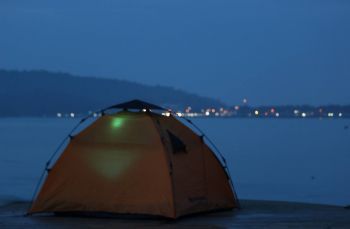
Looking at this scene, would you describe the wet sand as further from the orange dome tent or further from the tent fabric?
the tent fabric

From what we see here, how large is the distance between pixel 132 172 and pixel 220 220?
1.48 m

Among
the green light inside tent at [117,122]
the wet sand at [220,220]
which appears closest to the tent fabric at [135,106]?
the green light inside tent at [117,122]

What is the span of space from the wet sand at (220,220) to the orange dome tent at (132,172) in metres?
0.21

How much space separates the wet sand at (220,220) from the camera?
1159cm

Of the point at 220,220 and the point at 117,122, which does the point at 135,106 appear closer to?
the point at 117,122

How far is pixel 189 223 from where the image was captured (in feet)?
38.9

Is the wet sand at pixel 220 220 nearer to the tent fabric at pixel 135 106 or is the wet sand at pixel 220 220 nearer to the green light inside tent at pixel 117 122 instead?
the green light inside tent at pixel 117 122

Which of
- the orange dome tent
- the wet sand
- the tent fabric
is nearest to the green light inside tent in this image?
the orange dome tent

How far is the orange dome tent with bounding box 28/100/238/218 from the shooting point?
12.3m

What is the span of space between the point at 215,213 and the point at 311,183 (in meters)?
25.6

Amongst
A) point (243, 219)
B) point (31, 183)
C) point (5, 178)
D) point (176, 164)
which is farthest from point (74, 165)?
point (5, 178)

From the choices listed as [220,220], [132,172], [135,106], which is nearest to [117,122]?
[135,106]

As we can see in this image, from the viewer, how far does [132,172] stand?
1254 cm

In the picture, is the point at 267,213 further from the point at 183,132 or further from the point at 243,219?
the point at 183,132
